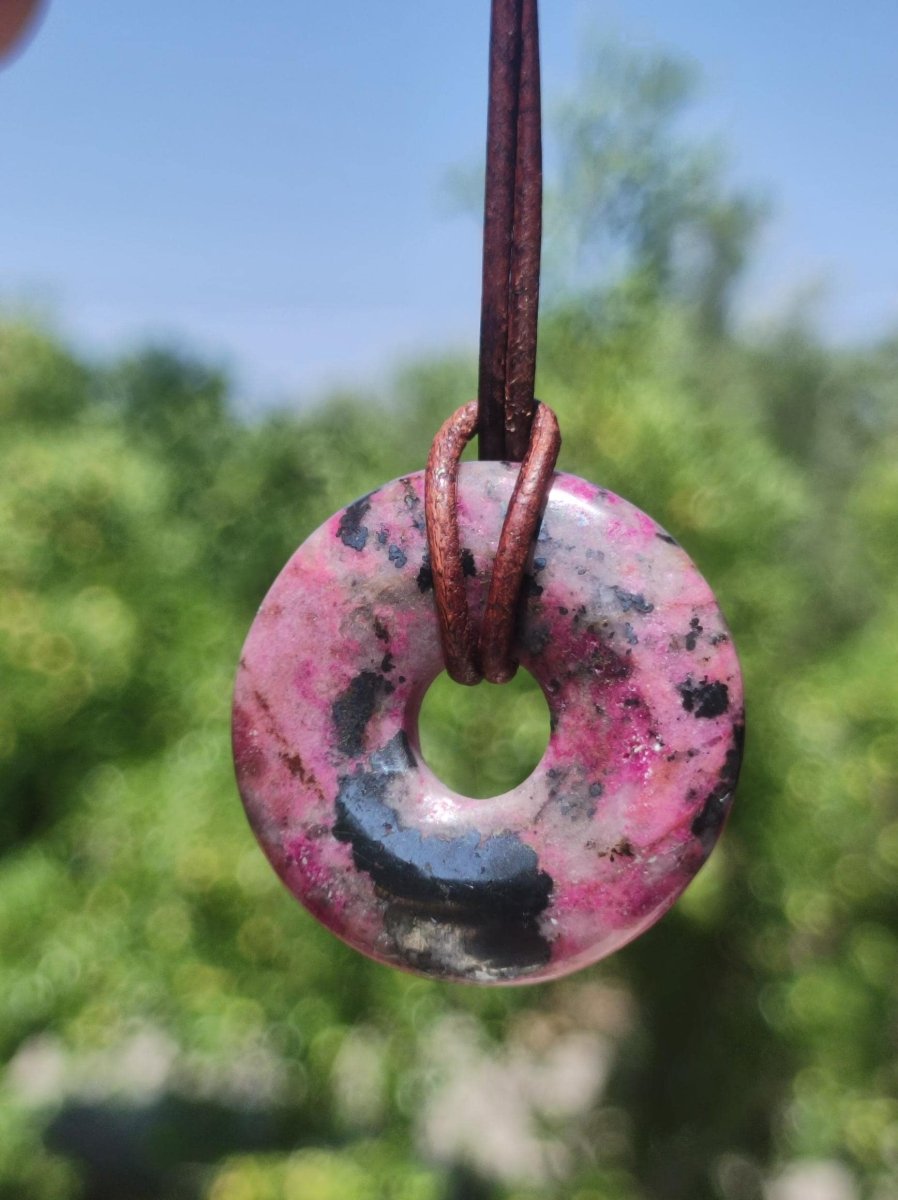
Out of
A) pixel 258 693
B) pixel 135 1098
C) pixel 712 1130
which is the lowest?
pixel 135 1098

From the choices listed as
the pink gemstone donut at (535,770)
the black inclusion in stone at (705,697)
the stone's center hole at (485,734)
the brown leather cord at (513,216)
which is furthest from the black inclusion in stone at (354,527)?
the stone's center hole at (485,734)

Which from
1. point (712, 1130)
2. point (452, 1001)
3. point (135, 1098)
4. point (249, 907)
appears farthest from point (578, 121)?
point (135, 1098)

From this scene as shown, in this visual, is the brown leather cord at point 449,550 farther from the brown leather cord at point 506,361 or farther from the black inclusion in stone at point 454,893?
the black inclusion in stone at point 454,893

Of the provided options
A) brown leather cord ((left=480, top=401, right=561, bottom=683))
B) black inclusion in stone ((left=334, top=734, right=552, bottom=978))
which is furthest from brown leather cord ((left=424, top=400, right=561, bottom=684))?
black inclusion in stone ((left=334, top=734, right=552, bottom=978))

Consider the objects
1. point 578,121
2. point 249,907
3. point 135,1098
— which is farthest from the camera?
point 135,1098

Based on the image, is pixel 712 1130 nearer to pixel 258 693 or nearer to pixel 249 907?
pixel 249 907

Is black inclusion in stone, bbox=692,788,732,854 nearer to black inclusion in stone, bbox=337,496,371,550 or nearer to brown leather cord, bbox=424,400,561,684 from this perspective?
brown leather cord, bbox=424,400,561,684
